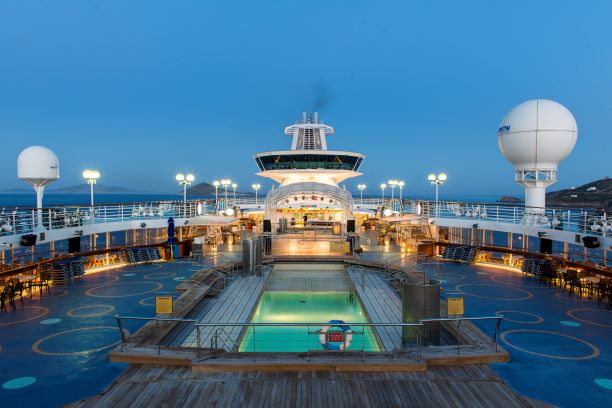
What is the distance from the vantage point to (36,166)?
1909 centimetres

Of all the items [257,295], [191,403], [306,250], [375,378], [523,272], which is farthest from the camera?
[306,250]

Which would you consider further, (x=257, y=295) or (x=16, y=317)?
(x=257, y=295)

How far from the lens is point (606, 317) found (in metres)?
12.5

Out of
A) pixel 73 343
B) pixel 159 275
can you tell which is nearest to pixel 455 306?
pixel 73 343

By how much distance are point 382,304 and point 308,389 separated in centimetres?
692

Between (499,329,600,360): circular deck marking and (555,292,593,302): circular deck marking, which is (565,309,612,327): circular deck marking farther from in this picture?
(499,329,600,360): circular deck marking

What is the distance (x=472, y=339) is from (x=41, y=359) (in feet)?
30.6

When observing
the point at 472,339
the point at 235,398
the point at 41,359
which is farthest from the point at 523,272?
the point at 41,359

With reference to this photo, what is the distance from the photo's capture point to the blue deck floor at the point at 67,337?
781 centimetres

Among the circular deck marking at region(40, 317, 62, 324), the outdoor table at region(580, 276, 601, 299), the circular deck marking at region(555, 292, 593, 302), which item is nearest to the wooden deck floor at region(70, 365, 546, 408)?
the circular deck marking at region(40, 317, 62, 324)

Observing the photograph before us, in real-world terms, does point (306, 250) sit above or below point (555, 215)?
below

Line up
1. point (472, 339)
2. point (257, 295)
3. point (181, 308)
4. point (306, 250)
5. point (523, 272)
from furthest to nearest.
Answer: point (306, 250), point (523, 272), point (257, 295), point (181, 308), point (472, 339)

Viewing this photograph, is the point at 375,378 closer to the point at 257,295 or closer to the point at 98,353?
the point at 98,353

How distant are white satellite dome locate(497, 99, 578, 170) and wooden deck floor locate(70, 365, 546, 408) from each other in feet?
52.9
